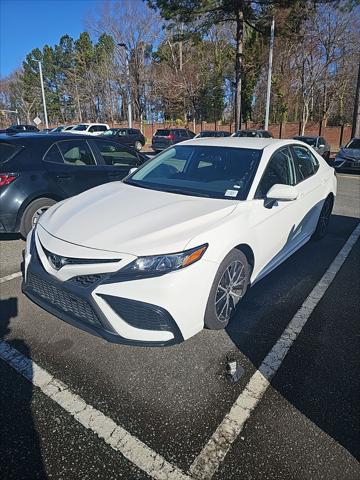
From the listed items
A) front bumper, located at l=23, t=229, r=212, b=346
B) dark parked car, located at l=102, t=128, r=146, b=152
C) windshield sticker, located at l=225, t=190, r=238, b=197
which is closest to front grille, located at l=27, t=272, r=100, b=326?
front bumper, located at l=23, t=229, r=212, b=346

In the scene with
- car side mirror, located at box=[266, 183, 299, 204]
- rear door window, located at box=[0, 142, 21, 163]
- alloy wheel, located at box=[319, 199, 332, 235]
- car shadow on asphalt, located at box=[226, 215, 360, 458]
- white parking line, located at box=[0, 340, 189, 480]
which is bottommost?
car shadow on asphalt, located at box=[226, 215, 360, 458]

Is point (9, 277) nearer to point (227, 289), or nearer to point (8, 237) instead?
point (8, 237)

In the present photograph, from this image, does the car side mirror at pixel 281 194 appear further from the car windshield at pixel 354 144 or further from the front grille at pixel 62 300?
the car windshield at pixel 354 144

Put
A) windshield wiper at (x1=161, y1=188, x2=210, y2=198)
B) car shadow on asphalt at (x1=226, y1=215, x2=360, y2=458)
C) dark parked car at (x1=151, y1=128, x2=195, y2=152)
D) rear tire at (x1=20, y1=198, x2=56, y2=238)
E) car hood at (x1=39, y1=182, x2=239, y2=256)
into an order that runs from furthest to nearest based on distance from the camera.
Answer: dark parked car at (x1=151, y1=128, x2=195, y2=152) < rear tire at (x1=20, y1=198, x2=56, y2=238) < windshield wiper at (x1=161, y1=188, x2=210, y2=198) < car hood at (x1=39, y1=182, x2=239, y2=256) < car shadow on asphalt at (x1=226, y1=215, x2=360, y2=458)

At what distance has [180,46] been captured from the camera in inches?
1517

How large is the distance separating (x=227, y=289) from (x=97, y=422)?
1.34 m

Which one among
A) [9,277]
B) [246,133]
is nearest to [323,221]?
[9,277]

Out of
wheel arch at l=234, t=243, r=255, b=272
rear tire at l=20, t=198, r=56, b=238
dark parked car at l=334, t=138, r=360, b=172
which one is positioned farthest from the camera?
dark parked car at l=334, t=138, r=360, b=172

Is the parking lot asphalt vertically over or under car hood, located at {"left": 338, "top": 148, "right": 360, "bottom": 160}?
under

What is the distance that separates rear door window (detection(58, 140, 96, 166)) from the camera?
5203 mm

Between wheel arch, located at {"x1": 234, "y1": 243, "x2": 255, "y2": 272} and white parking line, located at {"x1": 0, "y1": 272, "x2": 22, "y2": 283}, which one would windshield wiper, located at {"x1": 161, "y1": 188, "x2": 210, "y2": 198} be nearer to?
wheel arch, located at {"x1": 234, "y1": 243, "x2": 255, "y2": 272}

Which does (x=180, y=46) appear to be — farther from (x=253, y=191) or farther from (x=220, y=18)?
(x=253, y=191)

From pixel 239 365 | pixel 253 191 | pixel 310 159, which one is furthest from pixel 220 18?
pixel 239 365

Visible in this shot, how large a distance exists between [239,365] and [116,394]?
2.93 feet
